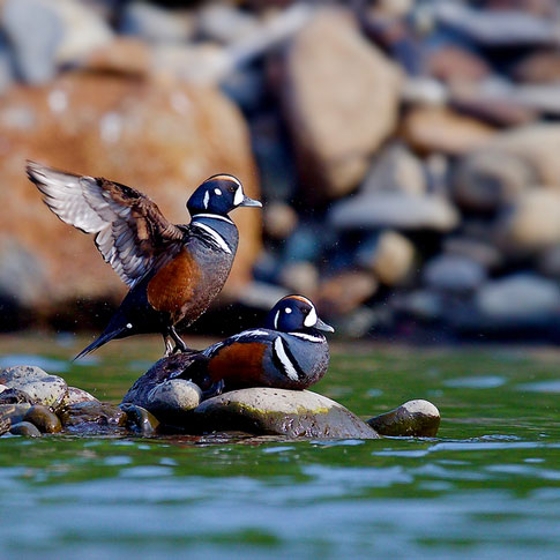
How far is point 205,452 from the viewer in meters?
5.79

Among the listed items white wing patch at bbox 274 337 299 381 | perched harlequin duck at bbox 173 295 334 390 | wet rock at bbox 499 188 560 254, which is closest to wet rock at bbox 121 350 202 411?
perched harlequin duck at bbox 173 295 334 390

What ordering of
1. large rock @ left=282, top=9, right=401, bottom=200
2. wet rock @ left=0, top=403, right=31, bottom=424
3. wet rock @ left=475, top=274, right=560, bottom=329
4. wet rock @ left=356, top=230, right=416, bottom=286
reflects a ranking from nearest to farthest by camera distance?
1. wet rock @ left=0, top=403, right=31, bottom=424
2. wet rock @ left=475, top=274, right=560, bottom=329
3. wet rock @ left=356, top=230, right=416, bottom=286
4. large rock @ left=282, top=9, right=401, bottom=200

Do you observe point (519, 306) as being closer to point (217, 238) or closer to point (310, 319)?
point (217, 238)

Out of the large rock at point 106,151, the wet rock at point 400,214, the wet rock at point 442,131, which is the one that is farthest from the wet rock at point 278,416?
the wet rock at point 442,131

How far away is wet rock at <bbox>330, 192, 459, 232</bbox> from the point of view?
45.0ft

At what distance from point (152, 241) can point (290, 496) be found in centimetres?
269

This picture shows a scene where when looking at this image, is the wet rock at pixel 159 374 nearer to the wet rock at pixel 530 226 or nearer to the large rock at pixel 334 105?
the wet rock at pixel 530 226

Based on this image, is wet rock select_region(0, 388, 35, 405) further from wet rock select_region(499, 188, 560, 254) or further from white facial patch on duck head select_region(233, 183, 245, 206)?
wet rock select_region(499, 188, 560, 254)

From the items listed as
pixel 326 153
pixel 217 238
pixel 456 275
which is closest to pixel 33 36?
pixel 326 153

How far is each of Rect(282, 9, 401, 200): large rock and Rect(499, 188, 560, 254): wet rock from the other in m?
1.84

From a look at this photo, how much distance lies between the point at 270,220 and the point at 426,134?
1.98m

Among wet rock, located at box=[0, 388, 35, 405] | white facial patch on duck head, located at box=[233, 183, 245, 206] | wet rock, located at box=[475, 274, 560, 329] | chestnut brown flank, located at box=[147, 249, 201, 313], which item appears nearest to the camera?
wet rock, located at box=[0, 388, 35, 405]

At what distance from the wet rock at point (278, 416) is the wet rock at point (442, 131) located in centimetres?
844

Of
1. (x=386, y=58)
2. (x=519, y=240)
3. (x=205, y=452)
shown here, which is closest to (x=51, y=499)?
(x=205, y=452)
